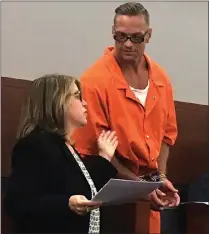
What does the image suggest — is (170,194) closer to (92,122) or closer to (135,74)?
(92,122)

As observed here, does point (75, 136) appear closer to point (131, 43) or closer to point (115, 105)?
point (115, 105)

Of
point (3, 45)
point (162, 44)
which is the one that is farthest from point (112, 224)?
point (162, 44)

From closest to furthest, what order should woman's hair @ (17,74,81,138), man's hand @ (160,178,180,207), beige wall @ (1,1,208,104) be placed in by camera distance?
woman's hair @ (17,74,81,138)
man's hand @ (160,178,180,207)
beige wall @ (1,1,208,104)

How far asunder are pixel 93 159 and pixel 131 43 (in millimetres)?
512

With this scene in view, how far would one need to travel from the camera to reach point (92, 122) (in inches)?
69.9

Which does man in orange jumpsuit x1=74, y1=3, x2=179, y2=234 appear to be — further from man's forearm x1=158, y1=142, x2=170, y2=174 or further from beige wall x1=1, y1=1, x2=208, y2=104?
beige wall x1=1, y1=1, x2=208, y2=104

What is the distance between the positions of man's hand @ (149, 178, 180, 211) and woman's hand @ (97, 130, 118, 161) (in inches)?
7.7

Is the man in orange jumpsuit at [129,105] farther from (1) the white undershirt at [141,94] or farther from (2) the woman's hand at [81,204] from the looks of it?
(2) the woman's hand at [81,204]

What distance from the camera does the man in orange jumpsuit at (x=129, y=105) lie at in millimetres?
1799

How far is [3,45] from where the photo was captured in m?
1.94

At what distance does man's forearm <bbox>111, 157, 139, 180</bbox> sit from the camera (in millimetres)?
1767

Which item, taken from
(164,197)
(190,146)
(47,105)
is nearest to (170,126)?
(164,197)

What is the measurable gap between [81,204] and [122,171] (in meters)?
0.55

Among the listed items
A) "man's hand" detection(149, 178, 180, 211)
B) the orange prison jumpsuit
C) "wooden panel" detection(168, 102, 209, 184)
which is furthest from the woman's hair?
"wooden panel" detection(168, 102, 209, 184)
